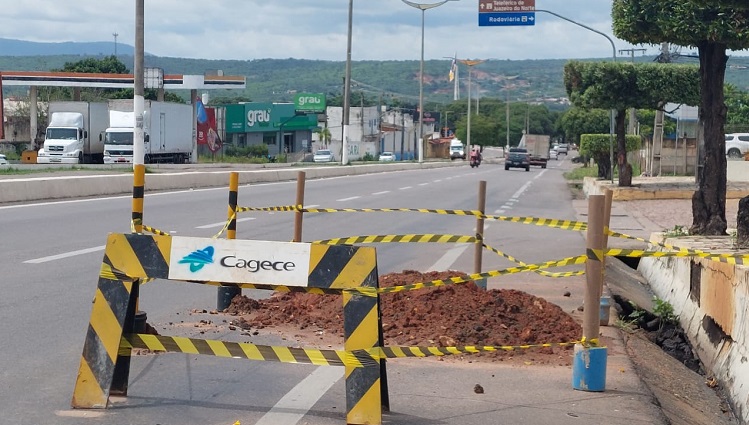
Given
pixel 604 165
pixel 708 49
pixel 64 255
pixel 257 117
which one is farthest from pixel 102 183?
pixel 257 117

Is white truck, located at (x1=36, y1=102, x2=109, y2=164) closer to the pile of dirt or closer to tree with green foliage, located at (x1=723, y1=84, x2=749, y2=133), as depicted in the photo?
tree with green foliage, located at (x1=723, y1=84, x2=749, y2=133)

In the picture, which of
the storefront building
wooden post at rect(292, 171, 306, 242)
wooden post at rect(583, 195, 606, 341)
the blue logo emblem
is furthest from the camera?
the storefront building

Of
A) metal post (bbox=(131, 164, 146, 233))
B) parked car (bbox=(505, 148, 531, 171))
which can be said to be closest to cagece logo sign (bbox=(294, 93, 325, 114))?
parked car (bbox=(505, 148, 531, 171))

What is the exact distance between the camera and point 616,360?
7645 millimetres

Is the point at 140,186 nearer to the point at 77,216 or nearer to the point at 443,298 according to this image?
the point at 443,298

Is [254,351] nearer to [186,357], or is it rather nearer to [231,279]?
[231,279]

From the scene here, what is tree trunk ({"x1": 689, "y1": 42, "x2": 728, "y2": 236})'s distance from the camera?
14836 mm

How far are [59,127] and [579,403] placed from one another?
51513 millimetres

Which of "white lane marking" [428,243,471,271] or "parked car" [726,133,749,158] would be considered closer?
"white lane marking" [428,243,471,271]

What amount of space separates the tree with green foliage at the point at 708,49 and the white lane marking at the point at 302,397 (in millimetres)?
9304

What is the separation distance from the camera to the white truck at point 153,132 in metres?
52.8

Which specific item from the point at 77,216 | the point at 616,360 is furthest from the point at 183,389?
the point at 77,216

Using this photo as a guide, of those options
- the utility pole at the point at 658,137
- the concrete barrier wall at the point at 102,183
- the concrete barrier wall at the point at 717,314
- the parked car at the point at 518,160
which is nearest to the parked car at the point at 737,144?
the parked car at the point at 518,160

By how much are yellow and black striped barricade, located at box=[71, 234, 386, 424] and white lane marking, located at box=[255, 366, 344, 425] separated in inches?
14.7
